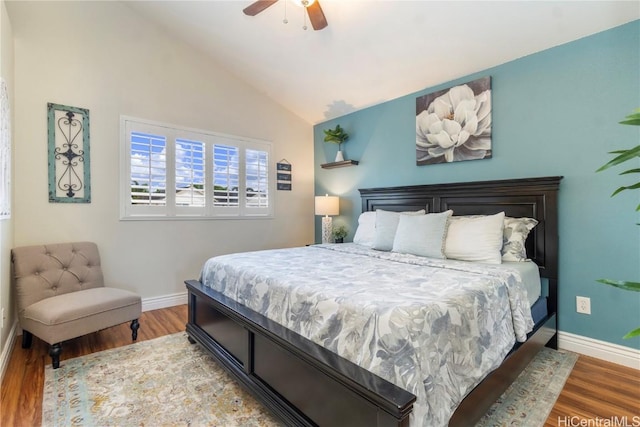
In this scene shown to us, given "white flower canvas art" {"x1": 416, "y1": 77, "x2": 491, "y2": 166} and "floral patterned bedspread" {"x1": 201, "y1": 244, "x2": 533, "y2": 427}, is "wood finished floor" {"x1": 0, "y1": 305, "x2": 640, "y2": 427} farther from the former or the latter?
"white flower canvas art" {"x1": 416, "y1": 77, "x2": 491, "y2": 166}

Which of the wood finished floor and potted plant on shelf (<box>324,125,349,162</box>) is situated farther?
potted plant on shelf (<box>324,125,349,162</box>)

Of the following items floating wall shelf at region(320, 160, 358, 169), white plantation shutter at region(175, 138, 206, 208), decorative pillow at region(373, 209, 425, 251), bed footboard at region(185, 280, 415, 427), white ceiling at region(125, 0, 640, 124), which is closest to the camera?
bed footboard at region(185, 280, 415, 427)

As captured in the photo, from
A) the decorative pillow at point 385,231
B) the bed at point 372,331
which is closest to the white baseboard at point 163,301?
the bed at point 372,331

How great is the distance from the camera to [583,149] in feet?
8.11

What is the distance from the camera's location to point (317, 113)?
4633mm

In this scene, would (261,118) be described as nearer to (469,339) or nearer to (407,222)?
(407,222)

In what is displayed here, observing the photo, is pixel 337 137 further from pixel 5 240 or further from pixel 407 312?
pixel 5 240

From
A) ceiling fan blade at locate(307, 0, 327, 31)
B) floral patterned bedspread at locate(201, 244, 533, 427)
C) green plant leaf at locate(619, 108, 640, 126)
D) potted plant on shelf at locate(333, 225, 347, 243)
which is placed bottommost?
floral patterned bedspread at locate(201, 244, 533, 427)

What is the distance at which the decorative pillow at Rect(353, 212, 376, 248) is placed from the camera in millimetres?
3498

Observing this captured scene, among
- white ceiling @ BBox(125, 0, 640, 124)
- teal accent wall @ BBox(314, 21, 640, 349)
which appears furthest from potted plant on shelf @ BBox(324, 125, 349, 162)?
teal accent wall @ BBox(314, 21, 640, 349)

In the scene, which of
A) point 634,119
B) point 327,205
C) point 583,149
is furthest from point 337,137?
point 634,119

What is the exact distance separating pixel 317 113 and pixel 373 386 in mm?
4063

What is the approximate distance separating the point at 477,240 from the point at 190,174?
3.21 metres

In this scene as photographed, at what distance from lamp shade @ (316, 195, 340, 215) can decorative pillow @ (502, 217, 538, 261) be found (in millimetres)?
2232
